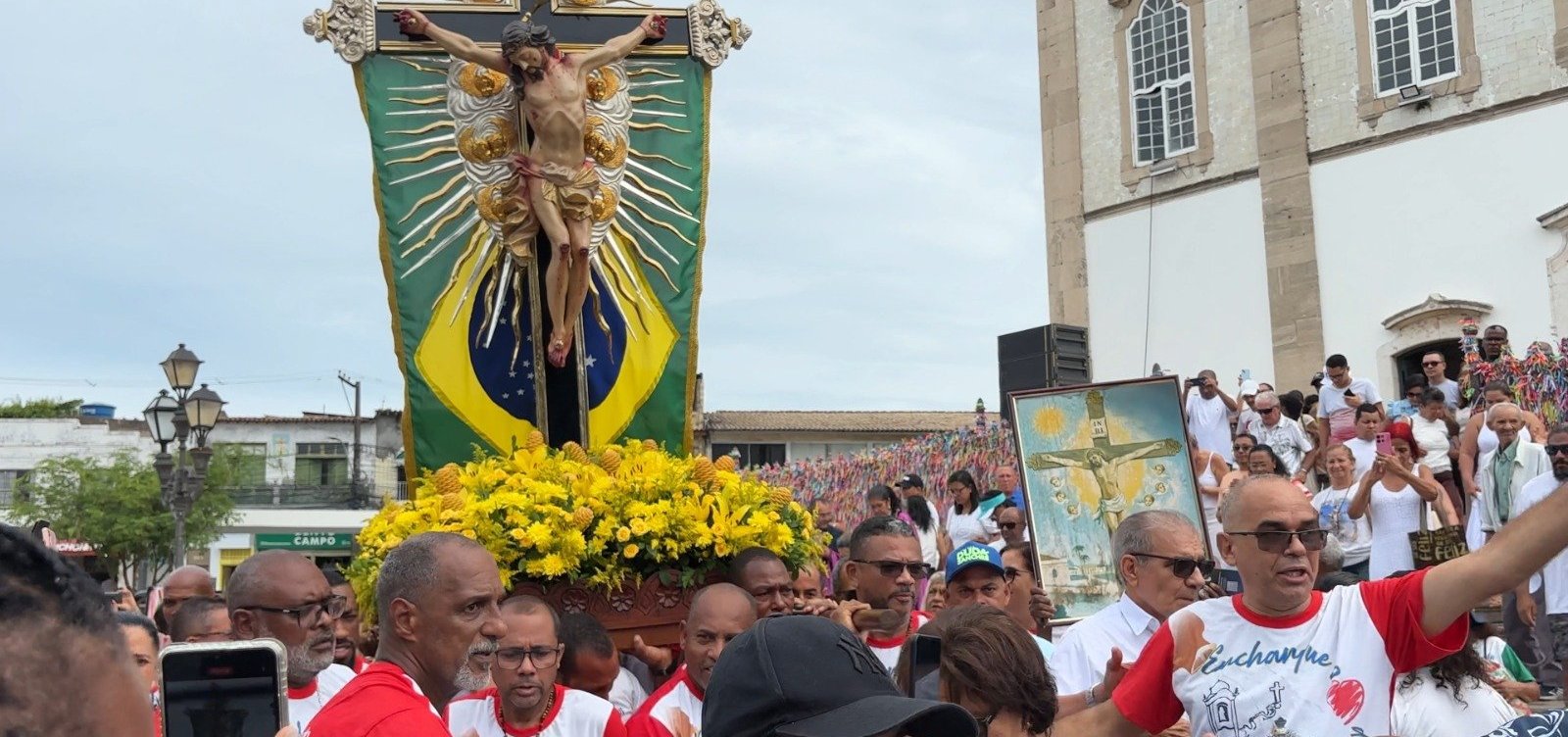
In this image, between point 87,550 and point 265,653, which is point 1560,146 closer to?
point 87,550

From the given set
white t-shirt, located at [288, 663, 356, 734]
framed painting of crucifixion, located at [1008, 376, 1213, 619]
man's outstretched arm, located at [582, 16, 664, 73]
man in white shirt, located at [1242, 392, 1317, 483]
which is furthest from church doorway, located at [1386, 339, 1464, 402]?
white t-shirt, located at [288, 663, 356, 734]

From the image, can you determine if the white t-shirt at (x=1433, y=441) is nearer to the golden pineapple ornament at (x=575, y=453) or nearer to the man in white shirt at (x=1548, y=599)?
the man in white shirt at (x=1548, y=599)

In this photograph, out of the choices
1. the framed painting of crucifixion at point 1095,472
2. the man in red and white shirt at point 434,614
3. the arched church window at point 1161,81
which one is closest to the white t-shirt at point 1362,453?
the framed painting of crucifixion at point 1095,472

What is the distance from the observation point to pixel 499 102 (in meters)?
7.14

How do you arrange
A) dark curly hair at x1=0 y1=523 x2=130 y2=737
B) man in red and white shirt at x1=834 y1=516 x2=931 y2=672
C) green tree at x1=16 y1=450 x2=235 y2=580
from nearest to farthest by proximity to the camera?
dark curly hair at x1=0 y1=523 x2=130 y2=737 → man in red and white shirt at x1=834 y1=516 x2=931 y2=672 → green tree at x1=16 y1=450 x2=235 y2=580

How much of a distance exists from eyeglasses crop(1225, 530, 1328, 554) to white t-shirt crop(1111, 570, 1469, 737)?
14 centimetres

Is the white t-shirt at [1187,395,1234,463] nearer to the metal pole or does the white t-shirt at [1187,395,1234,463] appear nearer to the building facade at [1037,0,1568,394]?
the building facade at [1037,0,1568,394]

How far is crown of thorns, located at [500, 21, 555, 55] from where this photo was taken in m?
6.66

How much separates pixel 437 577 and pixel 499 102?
13.6ft

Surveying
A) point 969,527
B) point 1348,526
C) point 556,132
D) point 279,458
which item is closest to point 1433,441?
point 1348,526

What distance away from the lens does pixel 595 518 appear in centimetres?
577

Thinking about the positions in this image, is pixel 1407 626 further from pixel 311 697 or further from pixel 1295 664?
pixel 311 697

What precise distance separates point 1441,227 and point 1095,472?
14.0 metres

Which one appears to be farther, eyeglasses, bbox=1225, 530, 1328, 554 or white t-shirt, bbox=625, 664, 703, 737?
white t-shirt, bbox=625, 664, 703, 737
